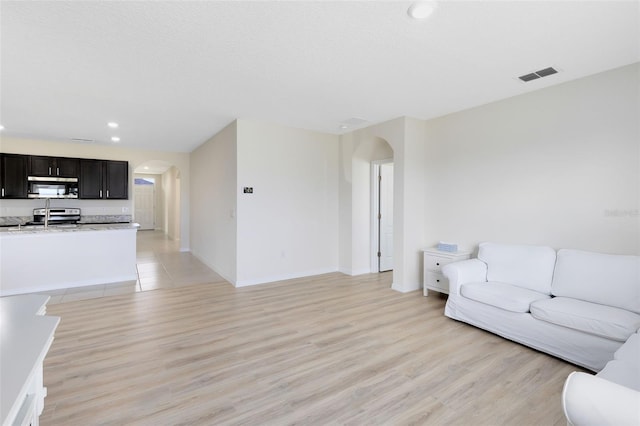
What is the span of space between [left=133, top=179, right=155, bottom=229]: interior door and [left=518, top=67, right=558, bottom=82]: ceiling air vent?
13.5 metres

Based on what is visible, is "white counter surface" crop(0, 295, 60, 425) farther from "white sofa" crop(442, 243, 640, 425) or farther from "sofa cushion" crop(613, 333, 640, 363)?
"sofa cushion" crop(613, 333, 640, 363)

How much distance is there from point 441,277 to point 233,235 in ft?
10.5

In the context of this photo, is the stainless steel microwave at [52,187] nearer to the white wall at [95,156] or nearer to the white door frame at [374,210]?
the white wall at [95,156]

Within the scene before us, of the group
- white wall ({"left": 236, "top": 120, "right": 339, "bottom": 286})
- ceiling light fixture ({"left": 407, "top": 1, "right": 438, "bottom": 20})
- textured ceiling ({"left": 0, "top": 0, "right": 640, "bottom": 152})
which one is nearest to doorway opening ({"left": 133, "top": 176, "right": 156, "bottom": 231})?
textured ceiling ({"left": 0, "top": 0, "right": 640, "bottom": 152})

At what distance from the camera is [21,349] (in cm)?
102

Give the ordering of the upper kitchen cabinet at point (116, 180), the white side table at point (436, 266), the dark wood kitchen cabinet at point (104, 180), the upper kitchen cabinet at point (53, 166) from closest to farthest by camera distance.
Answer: the white side table at point (436, 266), the upper kitchen cabinet at point (53, 166), the dark wood kitchen cabinet at point (104, 180), the upper kitchen cabinet at point (116, 180)

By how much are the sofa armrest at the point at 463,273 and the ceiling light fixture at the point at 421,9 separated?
2605mm

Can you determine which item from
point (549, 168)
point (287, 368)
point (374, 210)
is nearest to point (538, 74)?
point (549, 168)

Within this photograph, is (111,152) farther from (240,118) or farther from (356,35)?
(356,35)

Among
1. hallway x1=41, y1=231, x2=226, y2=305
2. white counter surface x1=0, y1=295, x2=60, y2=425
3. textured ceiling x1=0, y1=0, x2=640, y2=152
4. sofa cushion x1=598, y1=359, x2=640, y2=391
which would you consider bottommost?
hallway x1=41, y1=231, x2=226, y2=305

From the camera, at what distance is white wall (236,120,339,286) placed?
4.86m

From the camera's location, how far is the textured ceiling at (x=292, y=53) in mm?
2090

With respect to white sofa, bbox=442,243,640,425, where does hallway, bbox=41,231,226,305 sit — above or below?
below

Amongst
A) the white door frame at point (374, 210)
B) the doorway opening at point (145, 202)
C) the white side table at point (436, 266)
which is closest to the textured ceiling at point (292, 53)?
the white door frame at point (374, 210)
